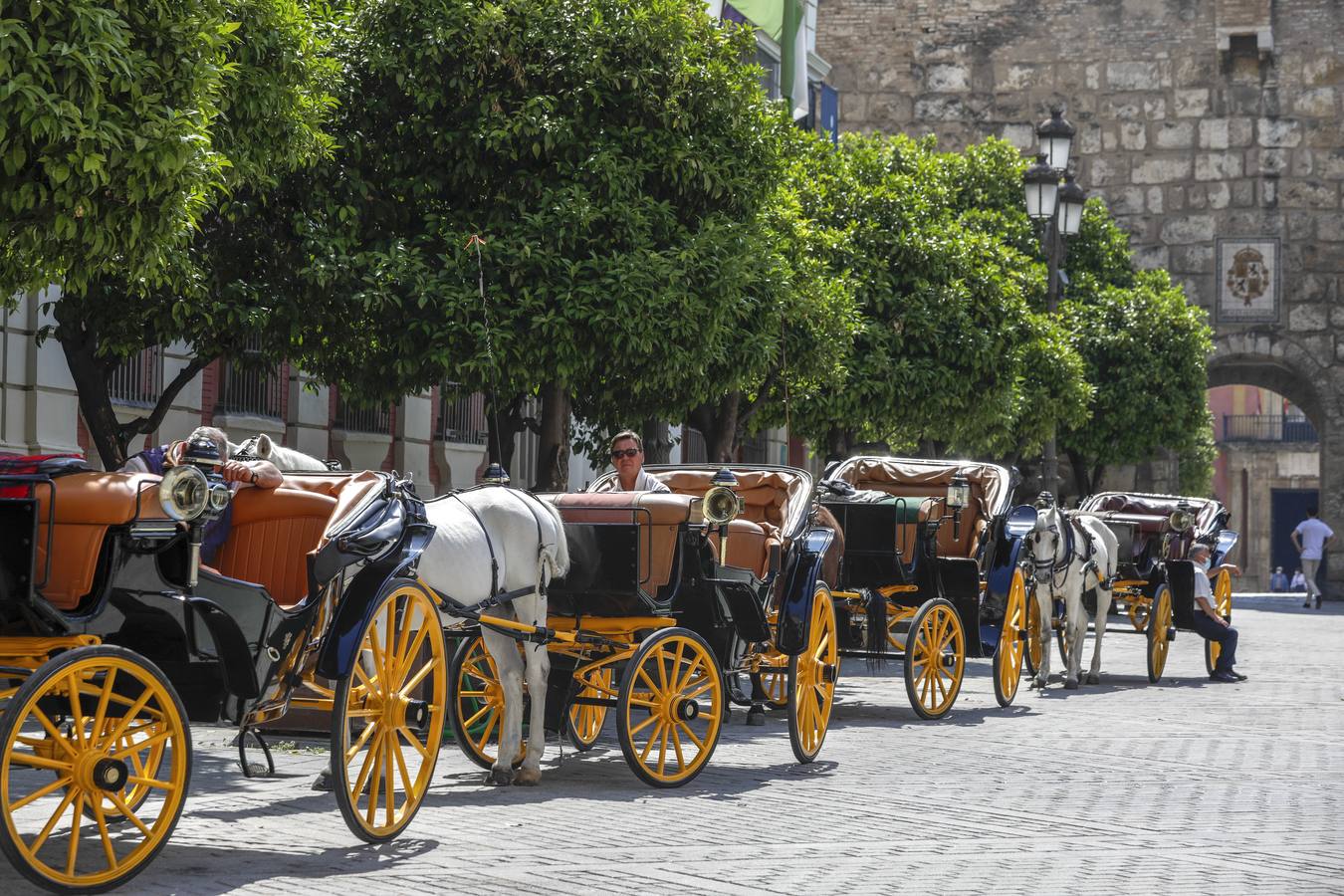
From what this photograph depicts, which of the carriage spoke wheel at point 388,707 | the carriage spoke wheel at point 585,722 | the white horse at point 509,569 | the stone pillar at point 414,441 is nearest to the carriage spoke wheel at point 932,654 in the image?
the carriage spoke wheel at point 585,722

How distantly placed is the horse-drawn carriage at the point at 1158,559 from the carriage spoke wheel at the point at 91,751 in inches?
450

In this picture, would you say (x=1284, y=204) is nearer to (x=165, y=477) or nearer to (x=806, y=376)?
(x=806, y=376)

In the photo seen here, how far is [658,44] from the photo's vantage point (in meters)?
14.6

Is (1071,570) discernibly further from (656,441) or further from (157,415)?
(157,415)

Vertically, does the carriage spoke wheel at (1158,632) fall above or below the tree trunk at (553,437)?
below

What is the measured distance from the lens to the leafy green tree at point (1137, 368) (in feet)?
119

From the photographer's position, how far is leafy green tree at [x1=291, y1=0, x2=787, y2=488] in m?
Answer: 13.9

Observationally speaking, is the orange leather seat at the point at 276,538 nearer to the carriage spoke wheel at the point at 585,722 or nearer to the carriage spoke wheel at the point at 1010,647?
the carriage spoke wheel at the point at 585,722

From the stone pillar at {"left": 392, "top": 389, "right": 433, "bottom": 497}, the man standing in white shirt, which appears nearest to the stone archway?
the man standing in white shirt

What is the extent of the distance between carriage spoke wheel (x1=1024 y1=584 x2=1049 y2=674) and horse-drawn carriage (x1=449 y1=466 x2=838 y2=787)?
5.61m

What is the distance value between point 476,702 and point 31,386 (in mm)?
6980

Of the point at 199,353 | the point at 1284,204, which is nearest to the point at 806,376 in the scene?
the point at 199,353

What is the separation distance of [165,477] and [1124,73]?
1548 inches

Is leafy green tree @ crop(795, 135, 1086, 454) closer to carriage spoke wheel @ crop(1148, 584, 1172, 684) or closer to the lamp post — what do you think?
the lamp post
